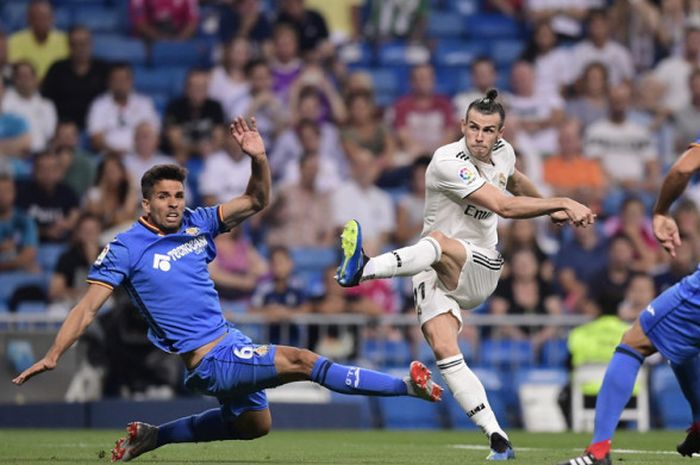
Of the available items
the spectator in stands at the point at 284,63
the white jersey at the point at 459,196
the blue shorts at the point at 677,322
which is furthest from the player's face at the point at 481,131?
the spectator in stands at the point at 284,63

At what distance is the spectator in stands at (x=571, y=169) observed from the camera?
18.5 metres

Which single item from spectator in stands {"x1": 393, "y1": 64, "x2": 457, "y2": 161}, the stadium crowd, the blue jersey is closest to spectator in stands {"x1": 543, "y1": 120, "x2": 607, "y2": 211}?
the stadium crowd

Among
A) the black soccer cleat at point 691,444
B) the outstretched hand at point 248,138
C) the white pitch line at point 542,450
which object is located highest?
the outstretched hand at point 248,138

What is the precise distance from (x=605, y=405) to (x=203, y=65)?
12.5 m

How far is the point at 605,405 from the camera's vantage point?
7512 millimetres

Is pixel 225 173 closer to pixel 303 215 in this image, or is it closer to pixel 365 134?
pixel 303 215

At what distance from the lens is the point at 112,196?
17.1 meters

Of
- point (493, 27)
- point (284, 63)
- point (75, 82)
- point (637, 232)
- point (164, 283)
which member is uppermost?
point (493, 27)

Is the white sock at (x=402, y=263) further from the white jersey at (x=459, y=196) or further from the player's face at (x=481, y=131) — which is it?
the player's face at (x=481, y=131)

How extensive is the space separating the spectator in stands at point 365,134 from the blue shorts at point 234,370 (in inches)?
387

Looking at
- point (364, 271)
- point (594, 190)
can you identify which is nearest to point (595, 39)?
point (594, 190)

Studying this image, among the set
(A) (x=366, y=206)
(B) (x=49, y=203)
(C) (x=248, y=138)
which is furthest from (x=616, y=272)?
(C) (x=248, y=138)

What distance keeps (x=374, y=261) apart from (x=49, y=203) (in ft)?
27.8

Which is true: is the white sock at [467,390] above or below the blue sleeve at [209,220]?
below
